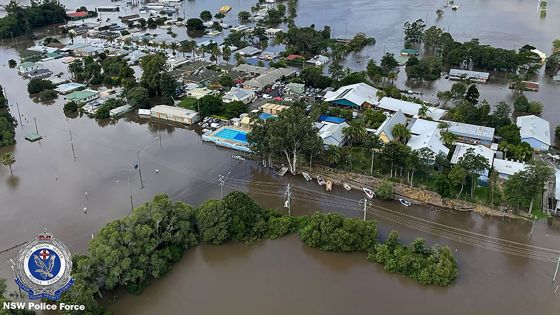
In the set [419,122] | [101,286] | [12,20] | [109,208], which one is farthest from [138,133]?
[12,20]

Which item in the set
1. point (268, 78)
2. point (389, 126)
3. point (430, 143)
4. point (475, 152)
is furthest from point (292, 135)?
point (268, 78)

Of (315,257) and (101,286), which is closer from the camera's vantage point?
(101,286)

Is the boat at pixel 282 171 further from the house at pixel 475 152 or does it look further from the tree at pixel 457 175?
the house at pixel 475 152

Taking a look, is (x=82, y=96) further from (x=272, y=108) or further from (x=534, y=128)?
(x=534, y=128)

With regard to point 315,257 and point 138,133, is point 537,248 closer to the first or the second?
point 315,257

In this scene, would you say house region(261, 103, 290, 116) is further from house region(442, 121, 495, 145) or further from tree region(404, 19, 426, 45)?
tree region(404, 19, 426, 45)

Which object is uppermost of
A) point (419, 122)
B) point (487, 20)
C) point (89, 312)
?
point (487, 20)
